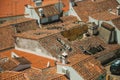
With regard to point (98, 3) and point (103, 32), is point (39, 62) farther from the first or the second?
point (98, 3)

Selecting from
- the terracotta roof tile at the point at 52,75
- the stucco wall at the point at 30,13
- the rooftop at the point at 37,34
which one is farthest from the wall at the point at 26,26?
the terracotta roof tile at the point at 52,75

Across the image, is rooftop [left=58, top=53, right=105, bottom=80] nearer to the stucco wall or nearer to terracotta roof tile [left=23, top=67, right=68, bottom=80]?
terracotta roof tile [left=23, top=67, right=68, bottom=80]

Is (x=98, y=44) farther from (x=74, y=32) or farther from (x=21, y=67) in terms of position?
(x=21, y=67)

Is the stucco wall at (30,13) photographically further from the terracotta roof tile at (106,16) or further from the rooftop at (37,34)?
the terracotta roof tile at (106,16)

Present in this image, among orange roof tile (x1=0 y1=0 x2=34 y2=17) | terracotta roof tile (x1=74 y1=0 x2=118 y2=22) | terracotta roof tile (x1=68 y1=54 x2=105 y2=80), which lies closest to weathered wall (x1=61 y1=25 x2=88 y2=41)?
terracotta roof tile (x1=74 y1=0 x2=118 y2=22)

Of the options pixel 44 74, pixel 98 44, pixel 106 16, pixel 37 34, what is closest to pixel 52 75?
pixel 44 74

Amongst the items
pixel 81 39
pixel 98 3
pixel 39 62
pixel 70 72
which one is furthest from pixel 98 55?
pixel 98 3
